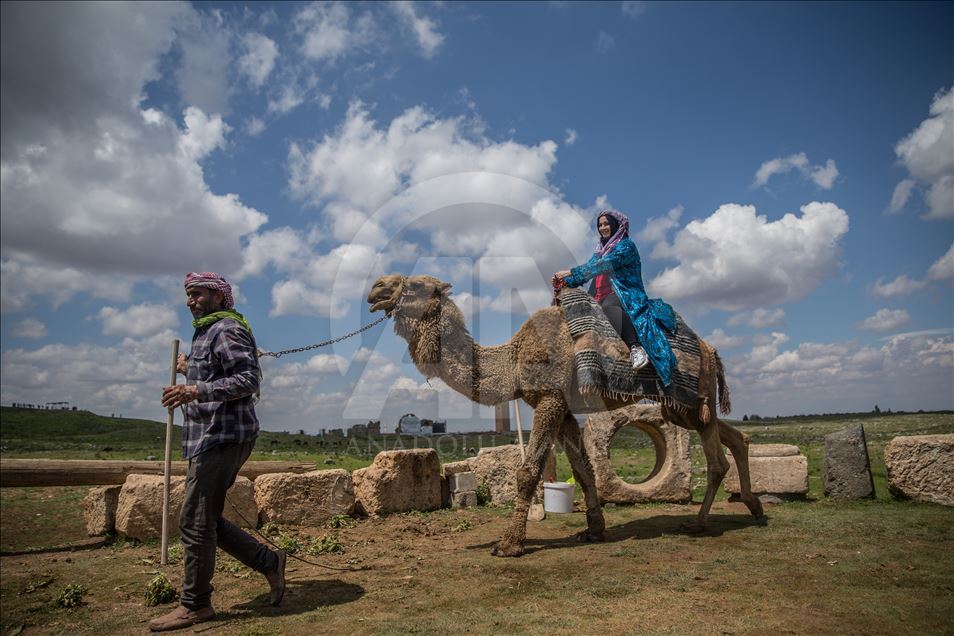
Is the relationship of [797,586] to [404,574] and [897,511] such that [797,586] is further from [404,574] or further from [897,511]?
Result: [897,511]

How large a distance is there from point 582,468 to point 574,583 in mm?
2757

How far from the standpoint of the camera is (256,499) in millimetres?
9289

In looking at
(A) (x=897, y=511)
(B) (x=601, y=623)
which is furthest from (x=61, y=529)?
(A) (x=897, y=511)

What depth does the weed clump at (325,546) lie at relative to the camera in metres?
7.50

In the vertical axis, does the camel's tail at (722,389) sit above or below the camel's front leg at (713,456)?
above

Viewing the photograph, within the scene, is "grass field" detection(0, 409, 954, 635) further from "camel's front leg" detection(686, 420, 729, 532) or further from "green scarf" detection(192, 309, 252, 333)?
"green scarf" detection(192, 309, 252, 333)

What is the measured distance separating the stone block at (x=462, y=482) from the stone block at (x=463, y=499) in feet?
0.23

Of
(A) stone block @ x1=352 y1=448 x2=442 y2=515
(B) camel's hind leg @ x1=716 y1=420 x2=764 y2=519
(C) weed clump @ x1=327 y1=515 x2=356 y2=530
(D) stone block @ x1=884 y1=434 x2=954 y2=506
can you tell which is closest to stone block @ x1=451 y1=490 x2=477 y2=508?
(A) stone block @ x1=352 y1=448 x2=442 y2=515

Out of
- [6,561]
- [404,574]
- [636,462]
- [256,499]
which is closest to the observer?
[404,574]

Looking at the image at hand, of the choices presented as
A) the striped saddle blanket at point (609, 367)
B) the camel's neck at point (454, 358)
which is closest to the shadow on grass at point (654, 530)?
the striped saddle blanket at point (609, 367)

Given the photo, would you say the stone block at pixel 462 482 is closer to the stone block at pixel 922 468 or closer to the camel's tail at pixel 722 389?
the camel's tail at pixel 722 389

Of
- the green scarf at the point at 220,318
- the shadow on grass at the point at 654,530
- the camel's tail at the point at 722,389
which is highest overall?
the green scarf at the point at 220,318

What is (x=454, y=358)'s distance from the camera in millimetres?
7445

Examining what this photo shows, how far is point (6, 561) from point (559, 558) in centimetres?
809
